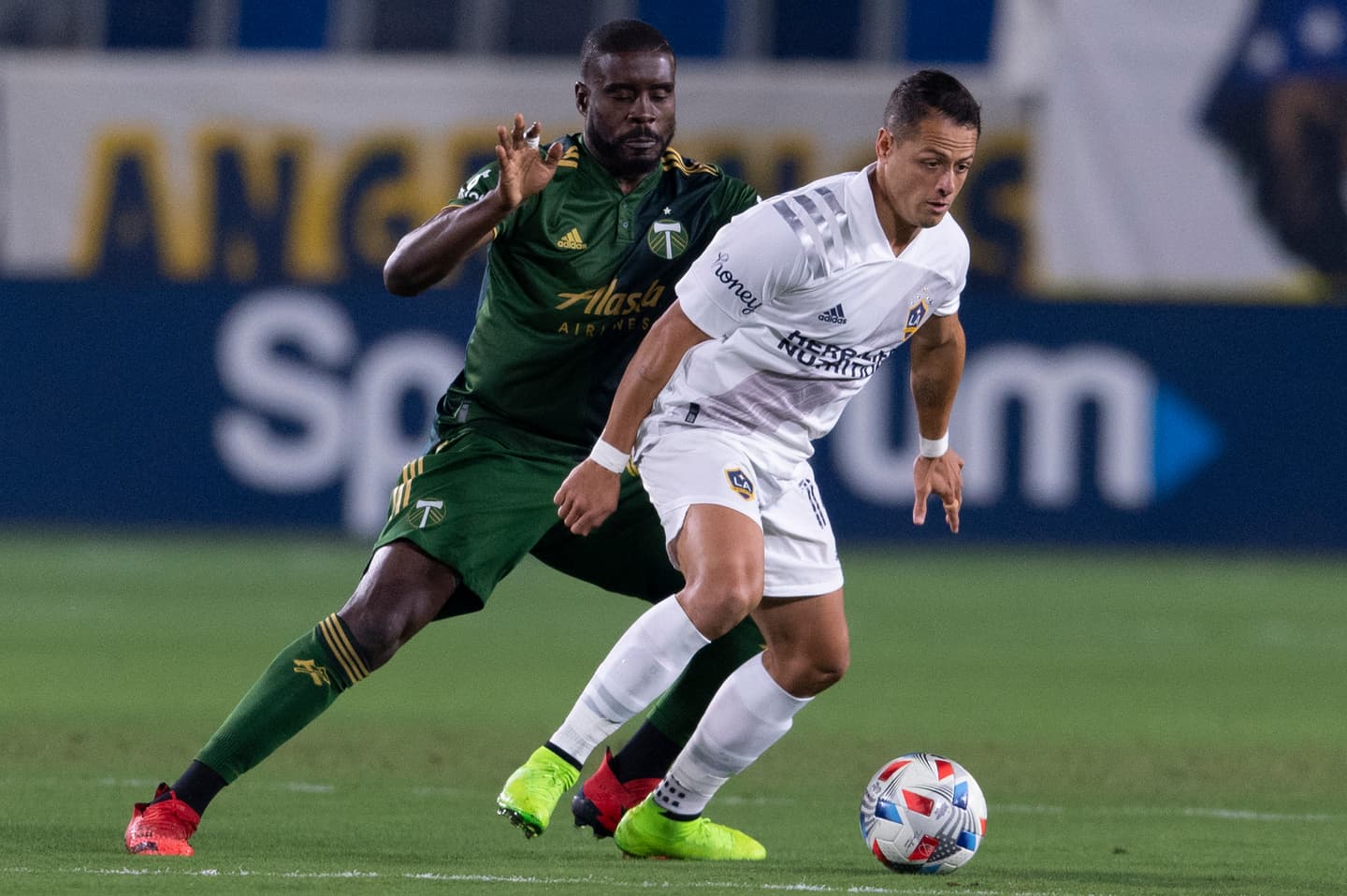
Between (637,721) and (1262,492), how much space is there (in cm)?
832

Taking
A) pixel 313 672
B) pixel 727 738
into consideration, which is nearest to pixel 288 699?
pixel 313 672

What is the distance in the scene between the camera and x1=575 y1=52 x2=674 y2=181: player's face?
6457mm

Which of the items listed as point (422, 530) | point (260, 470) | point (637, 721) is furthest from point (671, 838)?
point (260, 470)

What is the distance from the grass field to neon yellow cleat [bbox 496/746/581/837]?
0.15 meters

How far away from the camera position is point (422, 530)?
6363 mm

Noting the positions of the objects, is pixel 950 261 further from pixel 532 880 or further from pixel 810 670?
pixel 532 880

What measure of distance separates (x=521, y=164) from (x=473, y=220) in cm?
19

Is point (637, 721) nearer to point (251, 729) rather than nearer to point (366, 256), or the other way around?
point (251, 729)

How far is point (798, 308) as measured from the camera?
625 centimetres

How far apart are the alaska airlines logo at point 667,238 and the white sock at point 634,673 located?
3.77 feet

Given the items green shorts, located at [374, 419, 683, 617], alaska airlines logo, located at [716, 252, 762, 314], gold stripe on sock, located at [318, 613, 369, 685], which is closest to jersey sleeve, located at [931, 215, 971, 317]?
alaska airlines logo, located at [716, 252, 762, 314]

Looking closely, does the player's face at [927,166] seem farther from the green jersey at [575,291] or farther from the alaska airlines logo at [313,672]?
the alaska airlines logo at [313,672]

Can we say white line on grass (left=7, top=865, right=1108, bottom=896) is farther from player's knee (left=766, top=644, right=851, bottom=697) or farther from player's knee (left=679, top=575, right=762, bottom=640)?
player's knee (left=766, top=644, right=851, bottom=697)

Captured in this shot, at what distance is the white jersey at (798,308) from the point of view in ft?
19.8
